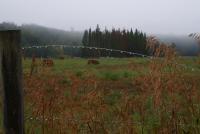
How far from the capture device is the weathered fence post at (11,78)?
343cm

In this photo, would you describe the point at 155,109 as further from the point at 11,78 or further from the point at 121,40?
the point at 121,40

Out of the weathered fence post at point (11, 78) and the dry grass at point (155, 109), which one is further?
the dry grass at point (155, 109)

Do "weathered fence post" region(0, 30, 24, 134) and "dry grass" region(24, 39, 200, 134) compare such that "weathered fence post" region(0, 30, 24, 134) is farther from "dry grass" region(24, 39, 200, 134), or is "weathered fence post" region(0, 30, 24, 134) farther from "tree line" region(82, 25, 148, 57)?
"tree line" region(82, 25, 148, 57)

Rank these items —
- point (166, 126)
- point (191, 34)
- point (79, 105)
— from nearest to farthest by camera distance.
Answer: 1. point (166, 126)
2. point (191, 34)
3. point (79, 105)

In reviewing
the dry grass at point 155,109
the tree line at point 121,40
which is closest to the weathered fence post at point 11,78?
the dry grass at point 155,109

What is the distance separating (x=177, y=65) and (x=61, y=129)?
4.24ft

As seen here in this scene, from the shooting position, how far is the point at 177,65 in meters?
4.57

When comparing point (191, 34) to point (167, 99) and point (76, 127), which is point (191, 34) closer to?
point (167, 99)

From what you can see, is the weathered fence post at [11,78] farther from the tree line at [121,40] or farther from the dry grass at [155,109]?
the tree line at [121,40]

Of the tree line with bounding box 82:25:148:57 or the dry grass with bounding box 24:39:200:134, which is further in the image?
the tree line with bounding box 82:25:148:57

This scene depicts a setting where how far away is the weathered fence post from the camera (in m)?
3.43

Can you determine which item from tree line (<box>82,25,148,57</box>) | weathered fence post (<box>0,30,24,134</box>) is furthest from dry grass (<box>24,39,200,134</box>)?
tree line (<box>82,25,148,57</box>)

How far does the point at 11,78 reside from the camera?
3.44m

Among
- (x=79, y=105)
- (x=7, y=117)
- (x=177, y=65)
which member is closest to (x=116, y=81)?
(x=79, y=105)
